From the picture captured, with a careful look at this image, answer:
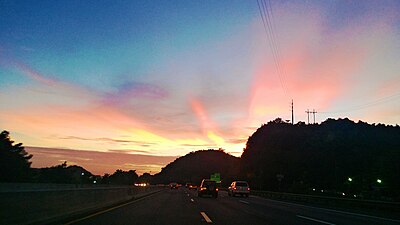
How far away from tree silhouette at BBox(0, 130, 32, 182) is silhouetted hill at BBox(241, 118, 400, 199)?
54371 millimetres

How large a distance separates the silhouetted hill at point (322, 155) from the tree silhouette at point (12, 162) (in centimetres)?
5437

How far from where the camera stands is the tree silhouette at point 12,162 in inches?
3381

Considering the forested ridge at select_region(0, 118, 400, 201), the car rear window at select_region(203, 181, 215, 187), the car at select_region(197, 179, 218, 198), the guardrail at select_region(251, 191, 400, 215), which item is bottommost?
the guardrail at select_region(251, 191, 400, 215)

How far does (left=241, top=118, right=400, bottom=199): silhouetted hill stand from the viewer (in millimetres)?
96062

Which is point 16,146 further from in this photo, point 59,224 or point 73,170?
point 59,224

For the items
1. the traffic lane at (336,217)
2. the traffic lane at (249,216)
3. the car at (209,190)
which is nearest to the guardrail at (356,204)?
the traffic lane at (336,217)

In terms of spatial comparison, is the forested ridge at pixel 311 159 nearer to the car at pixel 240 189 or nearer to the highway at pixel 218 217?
the car at pixel 240 189

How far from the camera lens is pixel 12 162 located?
8844cm

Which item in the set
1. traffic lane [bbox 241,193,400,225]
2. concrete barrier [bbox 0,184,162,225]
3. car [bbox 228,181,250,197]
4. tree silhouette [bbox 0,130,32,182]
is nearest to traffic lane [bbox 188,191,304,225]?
traffic lane [bbox 241,193,400,225]

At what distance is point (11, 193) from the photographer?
39.0 feet

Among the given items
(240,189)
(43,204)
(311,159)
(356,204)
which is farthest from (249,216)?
(311,159)

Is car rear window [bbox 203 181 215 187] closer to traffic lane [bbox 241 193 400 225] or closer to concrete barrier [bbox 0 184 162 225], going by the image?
traffic lane [bbox 241 193 400 225]

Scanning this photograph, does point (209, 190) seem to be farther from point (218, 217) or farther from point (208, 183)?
point (218, 217)

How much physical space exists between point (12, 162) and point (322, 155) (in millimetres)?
76825
